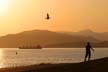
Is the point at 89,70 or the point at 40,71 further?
the point at 40,71

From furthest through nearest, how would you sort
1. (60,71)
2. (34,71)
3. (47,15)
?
(47,15), (34,71), (60,71)

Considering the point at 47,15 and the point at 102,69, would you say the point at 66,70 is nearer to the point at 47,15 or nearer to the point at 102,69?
the point at 102,69

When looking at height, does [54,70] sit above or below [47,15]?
below

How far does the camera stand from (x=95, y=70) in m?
27.8

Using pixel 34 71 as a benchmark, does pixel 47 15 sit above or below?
above

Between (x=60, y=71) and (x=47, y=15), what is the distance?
8.01 meters

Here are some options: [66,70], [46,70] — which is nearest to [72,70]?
[66,70]

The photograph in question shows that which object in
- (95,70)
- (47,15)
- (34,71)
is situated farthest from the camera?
→ (47,15)

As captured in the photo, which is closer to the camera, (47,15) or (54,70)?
(54,70)

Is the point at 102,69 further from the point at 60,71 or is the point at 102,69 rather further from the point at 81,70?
the point at 60,71

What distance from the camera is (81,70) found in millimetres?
28625

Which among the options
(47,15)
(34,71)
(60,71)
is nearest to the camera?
(60,71)

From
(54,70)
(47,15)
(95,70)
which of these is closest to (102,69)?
(95,70)

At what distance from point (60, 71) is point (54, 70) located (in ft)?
4.41
